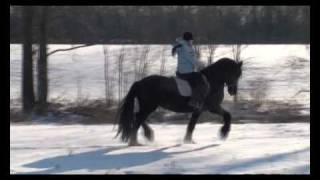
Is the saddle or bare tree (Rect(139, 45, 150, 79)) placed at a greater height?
bare tree (Rect(139, 45, 150, 79))

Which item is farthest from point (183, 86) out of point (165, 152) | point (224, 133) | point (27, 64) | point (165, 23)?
point (165, 23)

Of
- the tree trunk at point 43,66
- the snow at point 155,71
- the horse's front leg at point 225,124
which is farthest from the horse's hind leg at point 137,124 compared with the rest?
the snow at point 155,71

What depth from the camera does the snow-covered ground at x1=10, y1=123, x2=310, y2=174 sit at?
30.1ft

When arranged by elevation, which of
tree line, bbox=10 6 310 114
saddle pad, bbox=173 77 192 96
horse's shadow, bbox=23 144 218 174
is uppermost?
tree line, bbox=10 6 310 114

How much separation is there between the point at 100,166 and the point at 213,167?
171 cm

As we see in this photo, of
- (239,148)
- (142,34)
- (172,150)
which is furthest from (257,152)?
(142,34)

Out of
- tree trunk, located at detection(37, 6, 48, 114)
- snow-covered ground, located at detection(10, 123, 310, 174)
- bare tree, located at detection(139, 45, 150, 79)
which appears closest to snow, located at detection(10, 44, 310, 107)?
bare tree, located at detection(139, 45, 150, 79)

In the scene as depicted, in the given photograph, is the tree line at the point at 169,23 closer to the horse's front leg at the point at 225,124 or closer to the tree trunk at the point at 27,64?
the tree trunk at the point at 27,64

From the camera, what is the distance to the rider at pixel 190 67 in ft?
38.3

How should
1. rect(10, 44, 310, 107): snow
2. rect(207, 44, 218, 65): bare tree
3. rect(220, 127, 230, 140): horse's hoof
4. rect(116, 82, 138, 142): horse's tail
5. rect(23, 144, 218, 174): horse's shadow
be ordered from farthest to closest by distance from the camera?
rect(10, 44, 310, 107): snow → rect(207, 44, 218, 65): bare tree → rect(220, 127, 230, 140): horse's hoof → rect(116, 82, 138, 142): horse's tail → rect(23, 144, 218, 174): horse's shadow

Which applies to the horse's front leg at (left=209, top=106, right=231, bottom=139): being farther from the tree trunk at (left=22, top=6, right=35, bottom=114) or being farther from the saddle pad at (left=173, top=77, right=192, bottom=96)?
the tree trunk at (left=22, top=6, right=35, bottom=114)

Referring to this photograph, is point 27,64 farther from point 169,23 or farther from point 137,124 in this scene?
point 137,124

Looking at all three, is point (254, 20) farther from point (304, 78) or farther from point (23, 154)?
point (23, 154)

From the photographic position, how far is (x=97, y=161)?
10016 millimetres
